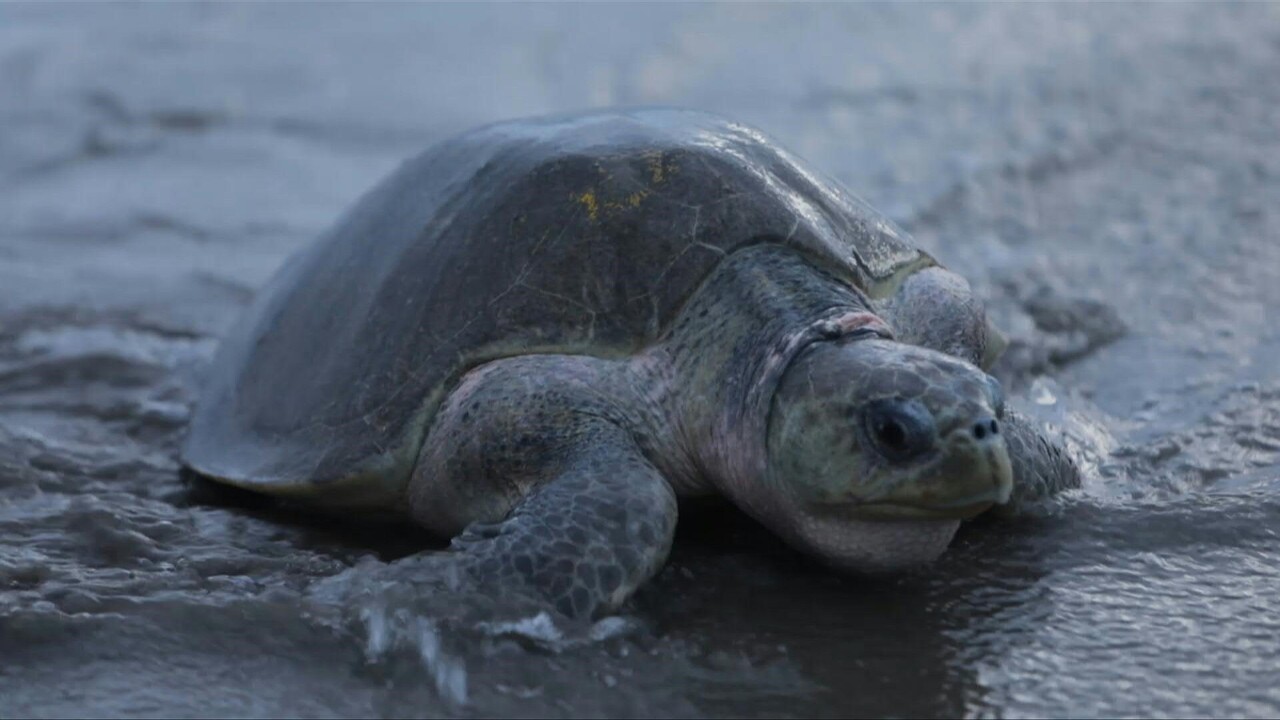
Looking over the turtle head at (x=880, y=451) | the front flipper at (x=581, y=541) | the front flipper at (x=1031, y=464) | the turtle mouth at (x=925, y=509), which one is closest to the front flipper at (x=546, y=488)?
the front flipper at (x=581, y=541)

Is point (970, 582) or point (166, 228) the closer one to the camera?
point (970, 582)

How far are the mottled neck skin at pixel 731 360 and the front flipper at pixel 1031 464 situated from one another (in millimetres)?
439

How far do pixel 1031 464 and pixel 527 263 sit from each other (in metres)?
1.19

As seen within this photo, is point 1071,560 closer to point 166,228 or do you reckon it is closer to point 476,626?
point 476,626

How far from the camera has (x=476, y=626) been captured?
262cm

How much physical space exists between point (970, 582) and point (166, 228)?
4786mm

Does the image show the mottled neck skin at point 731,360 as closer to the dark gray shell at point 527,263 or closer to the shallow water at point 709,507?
the dark gray shell at point 527,263

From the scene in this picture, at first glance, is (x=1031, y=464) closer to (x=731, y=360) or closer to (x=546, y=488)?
(x=731, y=360)

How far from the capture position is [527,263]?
3.24 metres

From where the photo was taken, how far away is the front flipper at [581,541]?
2678 millimetres

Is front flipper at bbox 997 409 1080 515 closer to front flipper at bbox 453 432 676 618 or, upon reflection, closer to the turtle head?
the turtle head

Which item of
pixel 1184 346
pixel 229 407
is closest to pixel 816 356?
pixel 229 407

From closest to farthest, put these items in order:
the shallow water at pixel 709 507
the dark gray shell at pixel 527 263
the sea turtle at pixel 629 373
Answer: the shallow water at pixel 709 507 < the sea turtle at pixel 629 373 < the dark gray shell at pixel 527 263

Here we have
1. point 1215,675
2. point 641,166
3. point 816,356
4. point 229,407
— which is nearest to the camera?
point 1215,675
